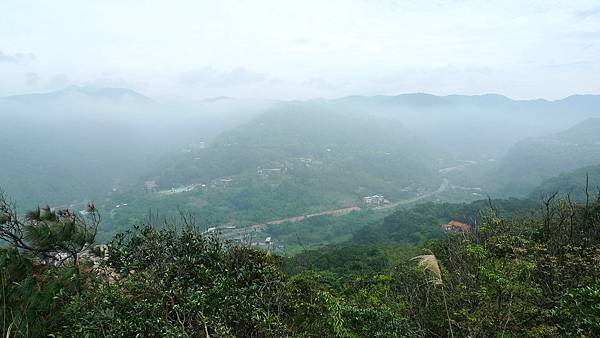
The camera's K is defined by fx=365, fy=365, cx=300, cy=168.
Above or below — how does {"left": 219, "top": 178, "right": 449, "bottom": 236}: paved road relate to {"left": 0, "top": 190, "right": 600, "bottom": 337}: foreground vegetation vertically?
below

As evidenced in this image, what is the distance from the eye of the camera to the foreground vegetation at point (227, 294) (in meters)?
5.09

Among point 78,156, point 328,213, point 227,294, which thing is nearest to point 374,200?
point 328,213

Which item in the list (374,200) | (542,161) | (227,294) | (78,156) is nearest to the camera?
(227,294)

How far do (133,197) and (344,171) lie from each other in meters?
45.3

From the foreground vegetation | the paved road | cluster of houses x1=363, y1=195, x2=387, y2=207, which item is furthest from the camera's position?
cluster of houses x1=363, y1=195, x2=387, y2=207

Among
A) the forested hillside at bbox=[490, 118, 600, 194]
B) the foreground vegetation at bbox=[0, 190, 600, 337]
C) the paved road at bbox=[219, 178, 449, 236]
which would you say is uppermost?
the foreground vegetation at bbox=[0, 190, 600, 337]

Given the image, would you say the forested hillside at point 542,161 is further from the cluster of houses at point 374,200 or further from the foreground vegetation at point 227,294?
the foreground vegetation at point 227,294

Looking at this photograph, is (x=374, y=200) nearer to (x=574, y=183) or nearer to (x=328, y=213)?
(x=328, y=213)

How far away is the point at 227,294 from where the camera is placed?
19.2 ft

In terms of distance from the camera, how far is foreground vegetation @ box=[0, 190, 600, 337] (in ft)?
16.7

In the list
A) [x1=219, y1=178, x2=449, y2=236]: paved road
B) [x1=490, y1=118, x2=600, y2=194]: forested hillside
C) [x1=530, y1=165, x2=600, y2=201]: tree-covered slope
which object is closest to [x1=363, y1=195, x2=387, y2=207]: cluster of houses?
[x1=219, y1=178, x2=449, y2=236]: paved road

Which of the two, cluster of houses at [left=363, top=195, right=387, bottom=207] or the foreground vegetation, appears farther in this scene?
cluster of houses at [left=363, top=195, right=387, bottom=207]

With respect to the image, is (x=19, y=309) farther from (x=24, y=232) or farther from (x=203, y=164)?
(x=203, y=164)

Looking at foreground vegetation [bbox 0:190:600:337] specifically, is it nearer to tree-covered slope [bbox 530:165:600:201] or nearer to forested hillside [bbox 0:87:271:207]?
tree-covered slope [bbox 530:165:600:201]
